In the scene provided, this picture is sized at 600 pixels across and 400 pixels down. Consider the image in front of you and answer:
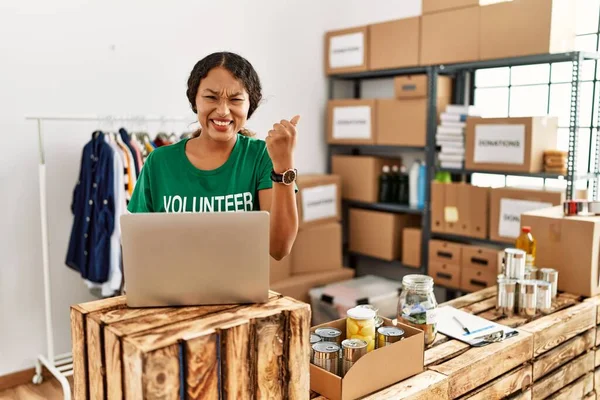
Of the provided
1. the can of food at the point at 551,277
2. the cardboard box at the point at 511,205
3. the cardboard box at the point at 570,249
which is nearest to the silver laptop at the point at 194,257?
the can of food at the point at 551,277

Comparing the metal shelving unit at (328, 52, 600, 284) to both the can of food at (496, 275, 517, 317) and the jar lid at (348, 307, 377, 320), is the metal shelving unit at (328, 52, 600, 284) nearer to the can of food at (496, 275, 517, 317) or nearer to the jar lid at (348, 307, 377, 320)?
the can of food at (496, 275, 517, 317)

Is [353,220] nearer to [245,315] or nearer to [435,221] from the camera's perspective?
[435,221]

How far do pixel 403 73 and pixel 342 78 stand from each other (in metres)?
0.62

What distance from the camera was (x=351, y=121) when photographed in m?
4.14

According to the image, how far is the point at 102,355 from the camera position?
1.09 meters

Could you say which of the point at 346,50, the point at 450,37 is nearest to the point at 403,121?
the point at 450,37

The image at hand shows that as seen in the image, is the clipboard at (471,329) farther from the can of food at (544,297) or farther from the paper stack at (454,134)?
the paper stack at (454,134)

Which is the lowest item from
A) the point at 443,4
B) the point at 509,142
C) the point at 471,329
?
the point at 471,329

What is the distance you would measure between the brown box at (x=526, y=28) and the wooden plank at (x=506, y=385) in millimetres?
1923

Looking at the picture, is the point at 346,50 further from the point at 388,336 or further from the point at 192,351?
the point at 192,351

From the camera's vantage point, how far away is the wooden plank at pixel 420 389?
1369 millimetres

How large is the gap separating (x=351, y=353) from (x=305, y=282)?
2385 millimetres

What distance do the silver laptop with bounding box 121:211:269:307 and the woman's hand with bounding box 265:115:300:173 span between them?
0.17 meters

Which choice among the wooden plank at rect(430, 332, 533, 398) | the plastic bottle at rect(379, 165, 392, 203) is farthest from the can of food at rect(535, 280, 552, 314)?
the plastic bottle at rect(379, 165, 392, 203)
